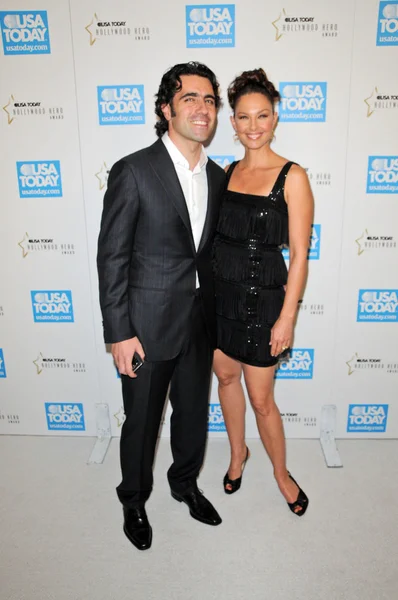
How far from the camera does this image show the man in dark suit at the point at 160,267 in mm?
1942

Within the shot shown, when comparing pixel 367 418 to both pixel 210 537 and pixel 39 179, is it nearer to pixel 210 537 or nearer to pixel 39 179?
pixel 210 537

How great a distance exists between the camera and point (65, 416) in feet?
10.3

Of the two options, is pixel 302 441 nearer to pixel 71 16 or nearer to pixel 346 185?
pixel 346 185

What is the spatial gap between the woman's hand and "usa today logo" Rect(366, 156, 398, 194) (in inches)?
39.5

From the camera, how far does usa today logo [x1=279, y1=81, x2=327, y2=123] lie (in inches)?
99.5

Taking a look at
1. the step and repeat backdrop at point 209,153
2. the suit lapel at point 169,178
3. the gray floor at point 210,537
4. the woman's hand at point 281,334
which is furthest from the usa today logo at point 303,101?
the gray floor at point 210,537

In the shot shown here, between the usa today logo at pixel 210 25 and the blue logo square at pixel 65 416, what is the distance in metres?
2.23

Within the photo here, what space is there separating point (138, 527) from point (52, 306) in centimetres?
136

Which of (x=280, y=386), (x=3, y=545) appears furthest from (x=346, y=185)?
(x=3, y=545)

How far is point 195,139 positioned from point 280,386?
5.46ft

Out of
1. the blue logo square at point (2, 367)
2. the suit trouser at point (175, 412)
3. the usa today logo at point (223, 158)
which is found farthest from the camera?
the blue logo square at point (2, 367)

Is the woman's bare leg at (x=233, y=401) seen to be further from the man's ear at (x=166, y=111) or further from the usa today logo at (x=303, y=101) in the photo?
the usa today logo at (x=303, y=101)

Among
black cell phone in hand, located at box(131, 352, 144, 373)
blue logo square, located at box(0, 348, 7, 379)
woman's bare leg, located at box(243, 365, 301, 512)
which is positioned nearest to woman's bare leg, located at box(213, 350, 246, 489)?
woman's bare leg, located at box(243, 365, 301, 512)

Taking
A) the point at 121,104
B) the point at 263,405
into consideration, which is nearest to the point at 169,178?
the point at 121,104
